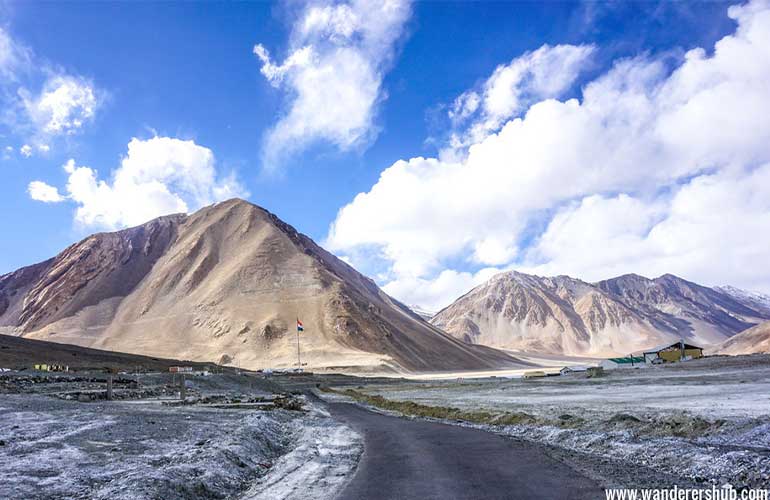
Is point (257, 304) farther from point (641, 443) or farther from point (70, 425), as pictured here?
point (641, 443)

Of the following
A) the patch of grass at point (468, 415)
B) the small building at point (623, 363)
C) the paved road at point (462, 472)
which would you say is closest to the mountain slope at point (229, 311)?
the small building at point (623, 363)

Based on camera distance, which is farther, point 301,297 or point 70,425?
point 301,297

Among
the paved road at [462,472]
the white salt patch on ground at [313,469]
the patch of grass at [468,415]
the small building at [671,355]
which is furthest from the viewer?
the small building at [671,355]

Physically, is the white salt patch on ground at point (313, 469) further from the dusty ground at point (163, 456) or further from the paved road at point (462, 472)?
the paved road at point (462, 472)

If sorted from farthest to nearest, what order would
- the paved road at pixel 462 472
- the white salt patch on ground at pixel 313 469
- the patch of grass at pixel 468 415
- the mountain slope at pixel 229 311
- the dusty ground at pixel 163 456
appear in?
the mountain slope at pixel 229 311 → the patch of grass at pixel 468 415 → the white salt patch on ground at pixel 313 469 → the dusty ground at pixel 163 456 → the paved road at pixel 462 472

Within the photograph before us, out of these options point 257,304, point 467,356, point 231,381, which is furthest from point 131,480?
point 467,356

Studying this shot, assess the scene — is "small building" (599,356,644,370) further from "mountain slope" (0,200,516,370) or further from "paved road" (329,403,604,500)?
"paved road" (329,403,604,500)

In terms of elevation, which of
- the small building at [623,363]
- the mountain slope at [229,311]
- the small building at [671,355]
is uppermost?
the mountain slope at [229,311]
